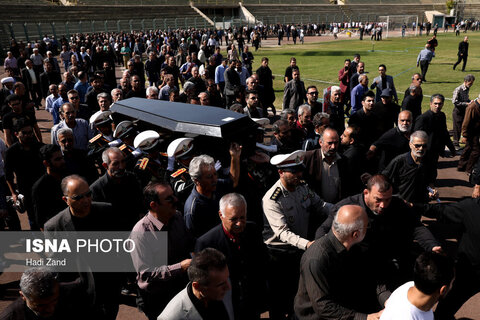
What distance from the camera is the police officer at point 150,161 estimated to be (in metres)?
5.08

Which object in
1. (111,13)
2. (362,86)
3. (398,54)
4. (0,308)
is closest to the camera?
(0,308)

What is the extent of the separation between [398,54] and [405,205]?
27462 mm

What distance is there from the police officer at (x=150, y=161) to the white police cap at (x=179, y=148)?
46cm

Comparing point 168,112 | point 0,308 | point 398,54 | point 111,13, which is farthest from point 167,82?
point 111,13

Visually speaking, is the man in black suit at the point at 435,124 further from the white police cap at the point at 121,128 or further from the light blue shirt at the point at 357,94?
the white police cap at the point at 121,128

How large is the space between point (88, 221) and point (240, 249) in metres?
1.59

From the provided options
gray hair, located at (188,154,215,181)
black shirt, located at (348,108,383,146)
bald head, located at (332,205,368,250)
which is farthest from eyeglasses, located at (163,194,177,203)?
black shirt, located at (348,108,383,146)

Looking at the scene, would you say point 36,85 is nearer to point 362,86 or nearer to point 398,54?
point 362,86

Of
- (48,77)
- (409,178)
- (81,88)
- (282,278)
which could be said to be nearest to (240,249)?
(282,278)

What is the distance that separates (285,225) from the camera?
3.90 meters

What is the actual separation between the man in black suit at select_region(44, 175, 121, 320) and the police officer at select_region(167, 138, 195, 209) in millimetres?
831

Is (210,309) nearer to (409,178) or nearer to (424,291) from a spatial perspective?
(424,291)

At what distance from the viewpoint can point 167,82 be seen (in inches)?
377

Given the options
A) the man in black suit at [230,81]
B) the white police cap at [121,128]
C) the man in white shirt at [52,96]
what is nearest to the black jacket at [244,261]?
the white police cap at [121,128]
